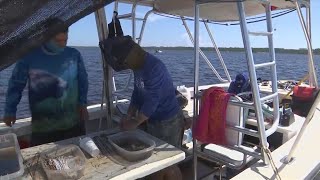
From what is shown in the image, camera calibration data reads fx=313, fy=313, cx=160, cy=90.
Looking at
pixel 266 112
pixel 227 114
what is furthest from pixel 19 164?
pixel 266 112

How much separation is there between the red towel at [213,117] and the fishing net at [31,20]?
1907 mm

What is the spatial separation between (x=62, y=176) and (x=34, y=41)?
3.19ft

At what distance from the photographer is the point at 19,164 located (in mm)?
2113

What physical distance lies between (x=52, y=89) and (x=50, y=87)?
28 mm

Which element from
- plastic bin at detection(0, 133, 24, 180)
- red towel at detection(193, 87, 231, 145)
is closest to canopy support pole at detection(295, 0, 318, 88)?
red towel at detection(193, 87, 231, 145)

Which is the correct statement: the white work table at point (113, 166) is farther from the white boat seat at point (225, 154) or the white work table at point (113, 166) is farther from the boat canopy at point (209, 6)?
the boat canopy at point (209, 6)

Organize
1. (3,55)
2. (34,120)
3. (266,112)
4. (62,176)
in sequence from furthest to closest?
1. (266,112)
2. (34,120)
3. (62,176)
4. (3,55)

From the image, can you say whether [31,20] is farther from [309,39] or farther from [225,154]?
[309,39]

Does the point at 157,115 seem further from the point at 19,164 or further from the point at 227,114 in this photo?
the point at 19,164

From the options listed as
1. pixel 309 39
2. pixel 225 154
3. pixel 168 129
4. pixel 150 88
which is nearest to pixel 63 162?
pixel 150 88

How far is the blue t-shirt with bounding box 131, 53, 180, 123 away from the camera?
9.58ft

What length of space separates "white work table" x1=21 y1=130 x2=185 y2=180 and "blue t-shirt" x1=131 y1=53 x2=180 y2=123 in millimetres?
510

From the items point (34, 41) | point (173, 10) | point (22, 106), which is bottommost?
point (22, 106)

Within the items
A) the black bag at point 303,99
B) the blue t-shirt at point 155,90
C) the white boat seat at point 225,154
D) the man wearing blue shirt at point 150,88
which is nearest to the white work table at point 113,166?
the man wearing blue shirt at point 150,88
